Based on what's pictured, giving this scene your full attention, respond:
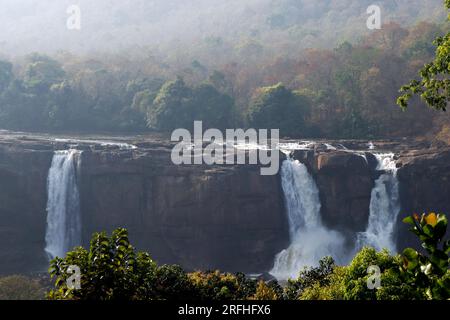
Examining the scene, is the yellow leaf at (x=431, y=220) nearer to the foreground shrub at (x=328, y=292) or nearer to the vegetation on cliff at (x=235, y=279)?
the vegetation on cliff at (x=235, y=279)

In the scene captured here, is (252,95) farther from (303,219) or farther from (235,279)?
(235,279)

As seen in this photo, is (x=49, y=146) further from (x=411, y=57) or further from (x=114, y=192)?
(x=411, y=57)

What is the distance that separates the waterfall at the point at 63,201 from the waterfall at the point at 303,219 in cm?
1200

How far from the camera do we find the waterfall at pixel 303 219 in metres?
34.1

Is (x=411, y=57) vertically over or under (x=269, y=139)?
over

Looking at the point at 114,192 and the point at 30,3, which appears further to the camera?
the point at 30,3

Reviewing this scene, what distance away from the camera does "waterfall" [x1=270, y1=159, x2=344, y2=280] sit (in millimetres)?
34125

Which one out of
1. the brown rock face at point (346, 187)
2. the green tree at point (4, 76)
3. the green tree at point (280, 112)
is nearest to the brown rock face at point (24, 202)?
the brown rock face at point (346, 187)

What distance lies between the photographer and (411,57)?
54562 mm

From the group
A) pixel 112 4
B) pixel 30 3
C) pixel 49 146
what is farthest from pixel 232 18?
pixel 49 146

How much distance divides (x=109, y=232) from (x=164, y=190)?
14.4 ft

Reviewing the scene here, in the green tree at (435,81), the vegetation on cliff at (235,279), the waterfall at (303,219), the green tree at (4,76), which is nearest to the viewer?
the vegetation on cliff at (235,279)

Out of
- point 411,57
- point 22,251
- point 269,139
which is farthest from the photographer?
point 411,57

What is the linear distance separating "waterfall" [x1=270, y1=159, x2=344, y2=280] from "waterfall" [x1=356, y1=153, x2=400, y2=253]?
1758 millimetres
